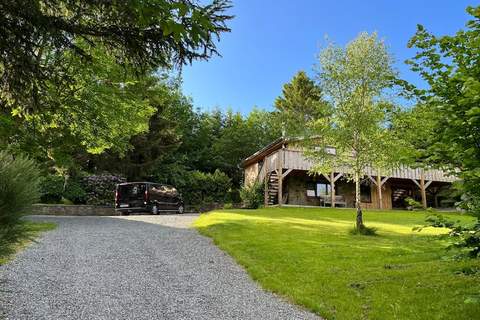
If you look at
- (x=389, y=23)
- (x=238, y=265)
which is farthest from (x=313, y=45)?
(x=238, y=265)

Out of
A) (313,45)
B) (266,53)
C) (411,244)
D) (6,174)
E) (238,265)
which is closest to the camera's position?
(6,174)

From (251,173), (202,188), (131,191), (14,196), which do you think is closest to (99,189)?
(131,191)

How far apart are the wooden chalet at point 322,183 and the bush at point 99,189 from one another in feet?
32.9

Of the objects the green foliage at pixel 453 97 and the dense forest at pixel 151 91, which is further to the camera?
the dense forest at pixel 151 91

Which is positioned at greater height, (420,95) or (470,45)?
(470,45)

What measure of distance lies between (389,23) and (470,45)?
45.2 ft

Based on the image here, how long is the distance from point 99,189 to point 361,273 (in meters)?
21.2

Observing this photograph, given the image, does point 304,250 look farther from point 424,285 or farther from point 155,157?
point 155,157

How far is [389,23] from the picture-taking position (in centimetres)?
1669

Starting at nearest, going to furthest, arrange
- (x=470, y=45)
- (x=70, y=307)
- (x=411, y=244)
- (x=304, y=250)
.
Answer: (x=470, y=45), (x=70, y=307), (x=304, y=250), (x=411, y=244)

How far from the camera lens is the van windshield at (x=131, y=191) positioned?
851 inches

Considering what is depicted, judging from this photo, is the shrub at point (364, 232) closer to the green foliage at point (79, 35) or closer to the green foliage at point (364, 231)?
the green foliage at point (364, 231)

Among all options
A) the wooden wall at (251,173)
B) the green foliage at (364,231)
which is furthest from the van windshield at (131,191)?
the green foliage at (364,231)

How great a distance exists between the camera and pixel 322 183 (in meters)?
28.8
